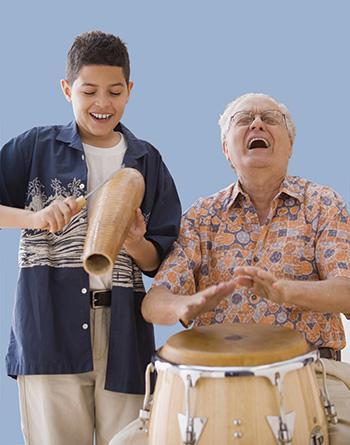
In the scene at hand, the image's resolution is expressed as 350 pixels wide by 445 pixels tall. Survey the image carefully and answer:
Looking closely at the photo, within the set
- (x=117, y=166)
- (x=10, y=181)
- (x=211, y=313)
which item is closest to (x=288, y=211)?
(x=211, y=313)

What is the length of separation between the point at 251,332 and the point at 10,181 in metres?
0.88

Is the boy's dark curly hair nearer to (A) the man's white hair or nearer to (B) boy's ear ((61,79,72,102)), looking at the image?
(B) boy's ear ((61,79,72,102))

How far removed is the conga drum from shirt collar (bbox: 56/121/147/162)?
30.1 inches

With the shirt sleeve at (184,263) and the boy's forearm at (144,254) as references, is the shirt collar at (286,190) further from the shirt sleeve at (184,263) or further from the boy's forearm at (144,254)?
the boy's forearm at (144,254)

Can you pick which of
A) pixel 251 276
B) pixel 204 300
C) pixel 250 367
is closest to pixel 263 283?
pixel 251 276

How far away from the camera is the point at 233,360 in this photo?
5.16 feet

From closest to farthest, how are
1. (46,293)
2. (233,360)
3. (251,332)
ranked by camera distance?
(233,360) < (251,332) < (46,293)

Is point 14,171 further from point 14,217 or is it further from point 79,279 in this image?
point 79,279

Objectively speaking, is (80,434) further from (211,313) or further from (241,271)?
(241,271)

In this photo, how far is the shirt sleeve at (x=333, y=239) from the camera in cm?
210

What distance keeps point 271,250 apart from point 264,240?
4 centimetres

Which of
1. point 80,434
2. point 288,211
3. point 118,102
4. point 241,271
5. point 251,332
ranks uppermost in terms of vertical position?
point 118,102

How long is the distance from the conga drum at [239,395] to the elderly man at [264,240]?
0.37 meters

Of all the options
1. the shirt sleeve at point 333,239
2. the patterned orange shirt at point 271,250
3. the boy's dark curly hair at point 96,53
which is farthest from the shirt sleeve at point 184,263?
the boy's dark curly hair at point 96,53
